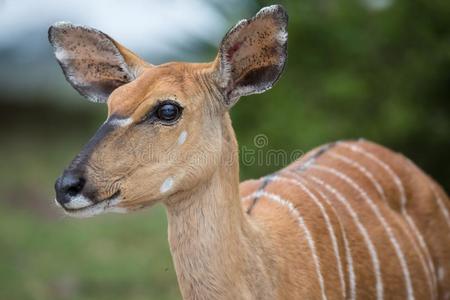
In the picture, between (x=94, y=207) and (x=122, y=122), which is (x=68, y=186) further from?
(x=122, y=122)

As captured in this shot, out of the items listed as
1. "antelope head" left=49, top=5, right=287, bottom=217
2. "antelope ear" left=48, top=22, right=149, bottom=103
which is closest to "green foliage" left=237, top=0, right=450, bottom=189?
"antelope ear" left=48, top=22, right=149, bottom=103

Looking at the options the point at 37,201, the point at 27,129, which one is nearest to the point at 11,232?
the point at 37,201

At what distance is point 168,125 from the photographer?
2824 mm

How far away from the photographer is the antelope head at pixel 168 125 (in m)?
2.70

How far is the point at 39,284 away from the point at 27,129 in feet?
24.9

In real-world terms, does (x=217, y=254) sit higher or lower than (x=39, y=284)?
higher

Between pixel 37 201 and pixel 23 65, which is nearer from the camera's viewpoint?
pixel 37 201

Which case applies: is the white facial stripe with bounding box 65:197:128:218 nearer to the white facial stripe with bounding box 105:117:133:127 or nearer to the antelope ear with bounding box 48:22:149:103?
the white facial stripe with bounding box 105:117:133:127

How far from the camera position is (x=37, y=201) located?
9.39 metres

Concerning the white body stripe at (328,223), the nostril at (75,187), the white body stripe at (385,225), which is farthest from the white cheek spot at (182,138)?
the white body stripe at (385,225)

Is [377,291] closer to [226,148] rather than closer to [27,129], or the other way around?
[226,148]

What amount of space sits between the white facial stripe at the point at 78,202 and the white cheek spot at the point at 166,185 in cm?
28

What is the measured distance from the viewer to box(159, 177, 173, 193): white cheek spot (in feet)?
9.20

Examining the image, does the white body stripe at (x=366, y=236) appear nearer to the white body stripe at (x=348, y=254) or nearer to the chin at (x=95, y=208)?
the white body stripe at (x=348, y=254)
